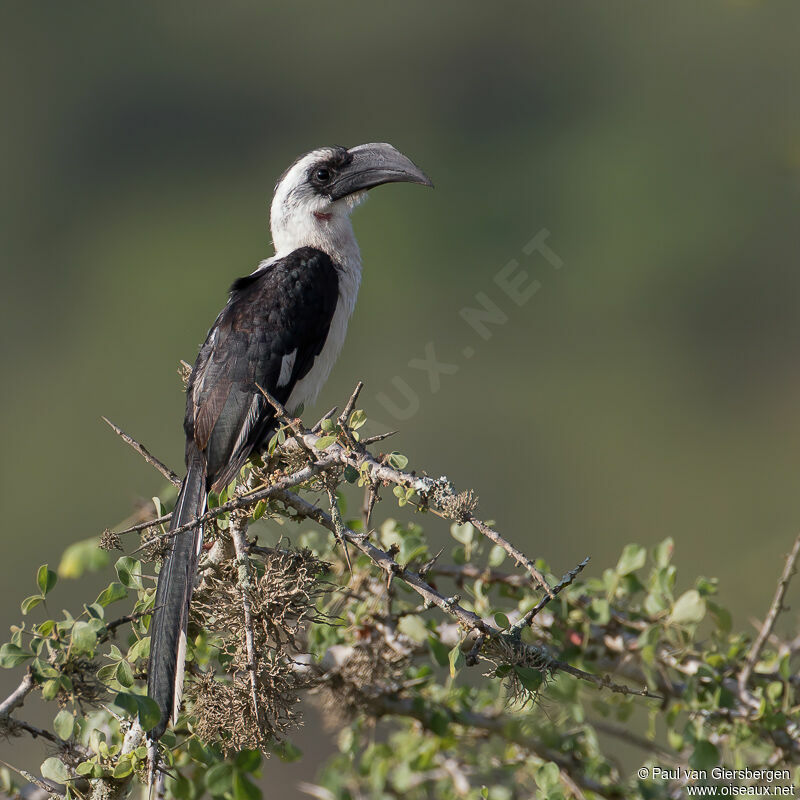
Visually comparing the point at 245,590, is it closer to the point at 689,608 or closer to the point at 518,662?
the point at 518,662

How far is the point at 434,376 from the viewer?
38.9 ft

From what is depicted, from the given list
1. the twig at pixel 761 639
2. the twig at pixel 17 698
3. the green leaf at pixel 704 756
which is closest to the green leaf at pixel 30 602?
the twig at pixel 17 698

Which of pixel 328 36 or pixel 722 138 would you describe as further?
pixel 328 36

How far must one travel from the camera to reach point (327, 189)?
3.61m


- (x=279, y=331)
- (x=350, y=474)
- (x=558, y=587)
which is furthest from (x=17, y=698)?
(x=279, y=331)

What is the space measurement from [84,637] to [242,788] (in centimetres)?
46

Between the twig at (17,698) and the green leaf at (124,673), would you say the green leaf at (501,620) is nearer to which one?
the green leaf at (124,673)

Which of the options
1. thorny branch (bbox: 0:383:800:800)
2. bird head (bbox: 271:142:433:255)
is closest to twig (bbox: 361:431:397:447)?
thorny branch (bbox: 0:383:800:800)

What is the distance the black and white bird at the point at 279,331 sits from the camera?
2.66 metres

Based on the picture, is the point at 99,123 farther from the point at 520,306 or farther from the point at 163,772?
the point at 163,772

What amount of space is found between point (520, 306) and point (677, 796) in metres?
11.5

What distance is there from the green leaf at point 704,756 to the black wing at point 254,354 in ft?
4.01

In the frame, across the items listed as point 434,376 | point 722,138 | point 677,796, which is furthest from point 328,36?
point 677,796
